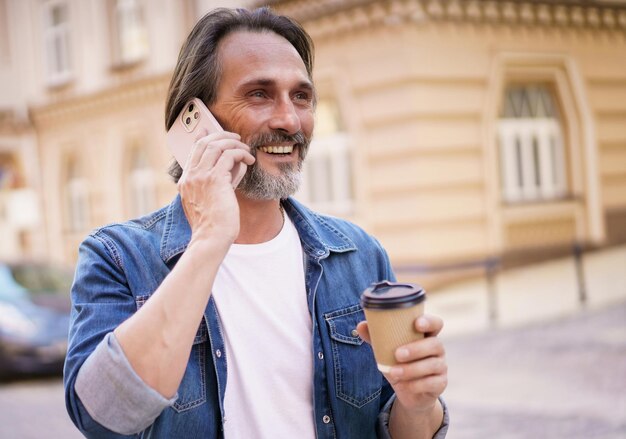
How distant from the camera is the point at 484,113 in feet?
42.0

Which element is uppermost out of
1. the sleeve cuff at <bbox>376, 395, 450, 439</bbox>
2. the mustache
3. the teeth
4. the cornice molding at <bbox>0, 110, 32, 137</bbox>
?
the cornice molding at <bbox>0, 110, 32, 137</bbox>

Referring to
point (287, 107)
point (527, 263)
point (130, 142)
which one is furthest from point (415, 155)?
point (287, 107)

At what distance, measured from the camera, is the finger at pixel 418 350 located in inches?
64.4

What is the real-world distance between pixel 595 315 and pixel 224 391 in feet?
29.0

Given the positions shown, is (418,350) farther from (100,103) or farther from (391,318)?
(100,103)

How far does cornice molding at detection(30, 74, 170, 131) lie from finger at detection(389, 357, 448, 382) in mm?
14942

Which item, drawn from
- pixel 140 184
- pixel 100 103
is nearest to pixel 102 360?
pixel 140 184

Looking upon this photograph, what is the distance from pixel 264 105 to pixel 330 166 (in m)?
11.7

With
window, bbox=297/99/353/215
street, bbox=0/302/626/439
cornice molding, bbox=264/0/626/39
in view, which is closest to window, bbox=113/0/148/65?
cornice molding, bbox=264/0/626/39

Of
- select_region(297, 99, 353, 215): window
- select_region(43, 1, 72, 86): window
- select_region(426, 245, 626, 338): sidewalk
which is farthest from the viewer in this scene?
select_region(43, 1, 72, 86): window

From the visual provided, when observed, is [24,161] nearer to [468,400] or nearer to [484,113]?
[484,113]

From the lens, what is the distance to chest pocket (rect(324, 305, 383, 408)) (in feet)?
6.52

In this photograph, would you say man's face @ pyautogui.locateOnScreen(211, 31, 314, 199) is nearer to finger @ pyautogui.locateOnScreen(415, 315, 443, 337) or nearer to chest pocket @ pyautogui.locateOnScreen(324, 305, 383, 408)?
chest pocket @ pyautogui.locateOnScreen(324, 305, 383, 408)

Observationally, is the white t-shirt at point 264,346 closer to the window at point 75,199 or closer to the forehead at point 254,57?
the forehead at point 254,57
